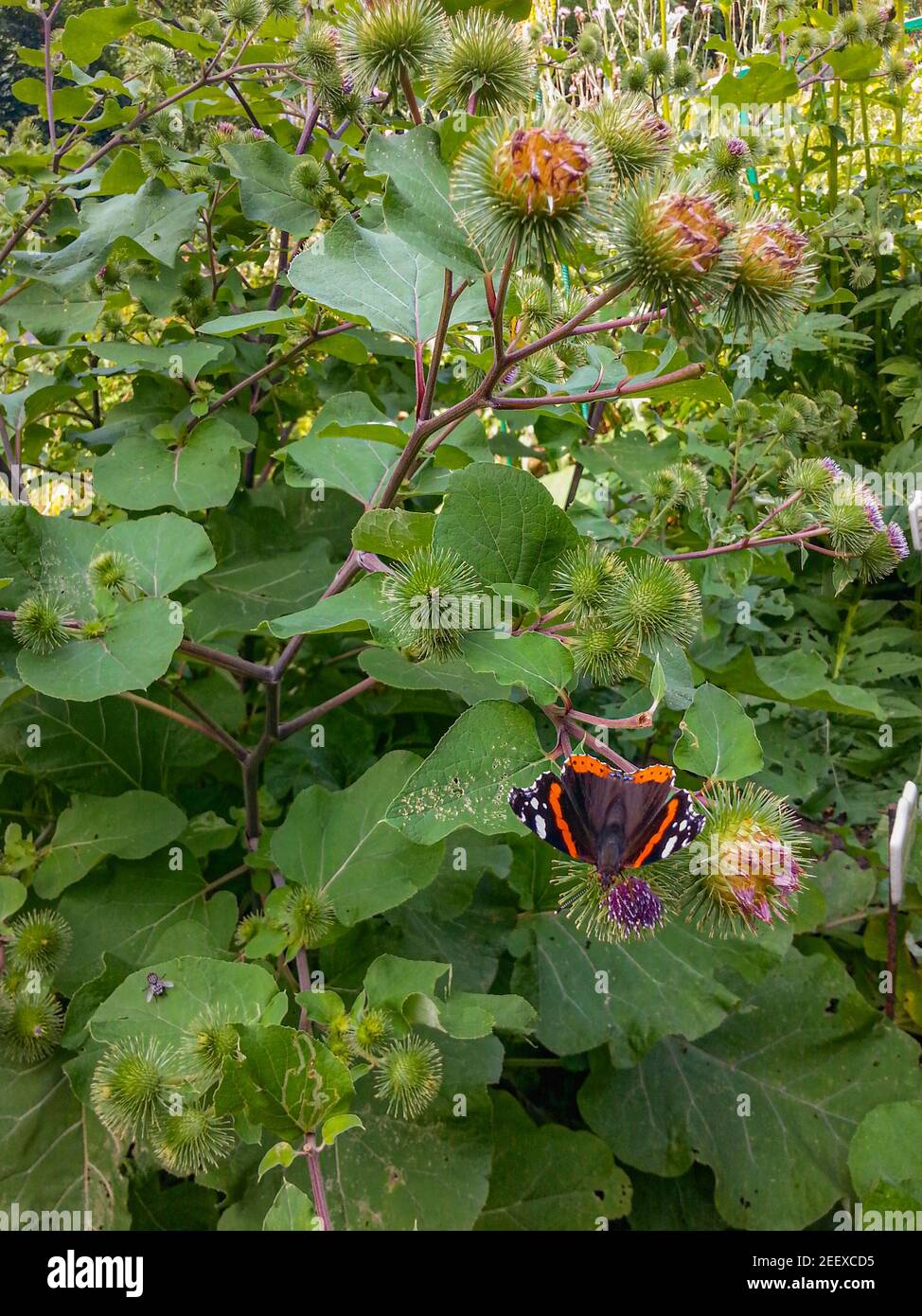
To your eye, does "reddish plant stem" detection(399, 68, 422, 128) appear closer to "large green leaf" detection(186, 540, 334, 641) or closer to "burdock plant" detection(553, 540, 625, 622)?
"burdock plant" detection(553, 540, 625, 622)

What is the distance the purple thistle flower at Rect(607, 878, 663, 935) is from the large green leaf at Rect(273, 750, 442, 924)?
0.37m

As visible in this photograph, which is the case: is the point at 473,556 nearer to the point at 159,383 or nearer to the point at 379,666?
the point at 379,666

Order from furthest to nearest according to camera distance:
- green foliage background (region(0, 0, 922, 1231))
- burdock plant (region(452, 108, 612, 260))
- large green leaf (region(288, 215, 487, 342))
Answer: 1. large green leaf (region(288, 215, 487, 342))
2. green foliage background (region(0, 0, 922, 1231))
3. burdock plant (region(452, 108, 612, 260))

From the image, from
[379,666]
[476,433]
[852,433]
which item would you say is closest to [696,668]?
[476,433]

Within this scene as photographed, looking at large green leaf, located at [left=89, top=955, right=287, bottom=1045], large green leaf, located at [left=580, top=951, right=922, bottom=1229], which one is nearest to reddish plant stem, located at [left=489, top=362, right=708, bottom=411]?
large green leaf, located at [left=89, top=955, right=287, bottom=1045]

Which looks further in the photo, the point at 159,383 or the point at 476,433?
the point at 159,383

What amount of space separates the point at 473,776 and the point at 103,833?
677 mm

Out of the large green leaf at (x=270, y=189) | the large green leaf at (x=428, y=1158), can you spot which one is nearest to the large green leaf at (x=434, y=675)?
the large green leaf at (x=428, y=1158)

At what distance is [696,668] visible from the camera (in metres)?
1.58

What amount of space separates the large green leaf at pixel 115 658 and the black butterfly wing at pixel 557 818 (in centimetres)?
40

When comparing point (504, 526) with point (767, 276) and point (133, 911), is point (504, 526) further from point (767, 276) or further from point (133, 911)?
point (133, 911)

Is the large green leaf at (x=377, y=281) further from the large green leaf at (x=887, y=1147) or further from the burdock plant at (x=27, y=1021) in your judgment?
the large green leaf at (x=887, y=1147)

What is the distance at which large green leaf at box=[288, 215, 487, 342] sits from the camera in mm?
1001
